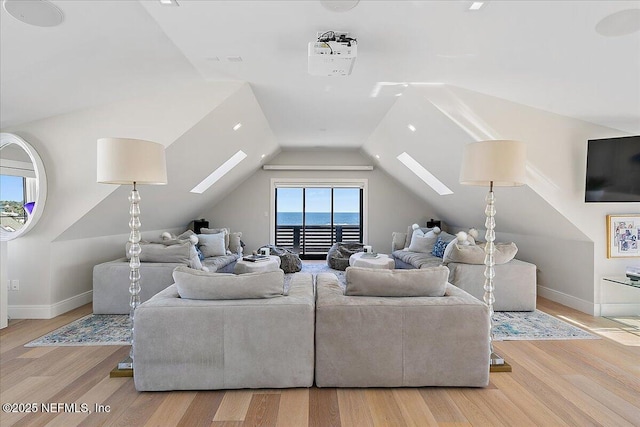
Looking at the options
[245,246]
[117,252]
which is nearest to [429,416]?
[117,252]

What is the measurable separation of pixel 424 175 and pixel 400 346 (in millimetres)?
4888

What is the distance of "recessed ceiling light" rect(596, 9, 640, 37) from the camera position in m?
2.08

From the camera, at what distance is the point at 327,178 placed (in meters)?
8.26

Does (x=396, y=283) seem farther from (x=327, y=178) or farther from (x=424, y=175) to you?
(x=327, y=178)

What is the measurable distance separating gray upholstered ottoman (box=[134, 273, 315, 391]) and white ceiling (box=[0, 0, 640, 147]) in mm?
2025

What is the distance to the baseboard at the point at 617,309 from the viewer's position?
389 centimetres

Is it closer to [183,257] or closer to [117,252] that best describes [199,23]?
[183,257]

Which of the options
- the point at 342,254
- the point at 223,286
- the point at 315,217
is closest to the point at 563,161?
the point at 223,286

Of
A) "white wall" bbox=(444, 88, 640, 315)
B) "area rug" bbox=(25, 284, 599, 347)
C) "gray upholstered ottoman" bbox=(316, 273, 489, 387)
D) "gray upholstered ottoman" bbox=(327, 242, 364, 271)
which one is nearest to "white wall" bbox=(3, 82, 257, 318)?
"area rug" bbox=(25, 284, 599, 347)

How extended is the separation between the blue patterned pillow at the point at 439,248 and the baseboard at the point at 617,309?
2.06m

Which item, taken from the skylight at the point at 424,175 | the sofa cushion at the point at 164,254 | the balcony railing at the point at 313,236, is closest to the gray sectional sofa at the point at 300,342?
the sofa cushion at the point at 164,254

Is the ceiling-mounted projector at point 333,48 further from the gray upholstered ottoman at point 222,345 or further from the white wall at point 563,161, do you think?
the gray upholstered ottoman at point 222,345

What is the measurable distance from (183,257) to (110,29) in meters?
2.54

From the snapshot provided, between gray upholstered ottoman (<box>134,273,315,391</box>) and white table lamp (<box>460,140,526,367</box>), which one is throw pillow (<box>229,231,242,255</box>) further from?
white table lamp (<box>460,140,526,367</box>)
